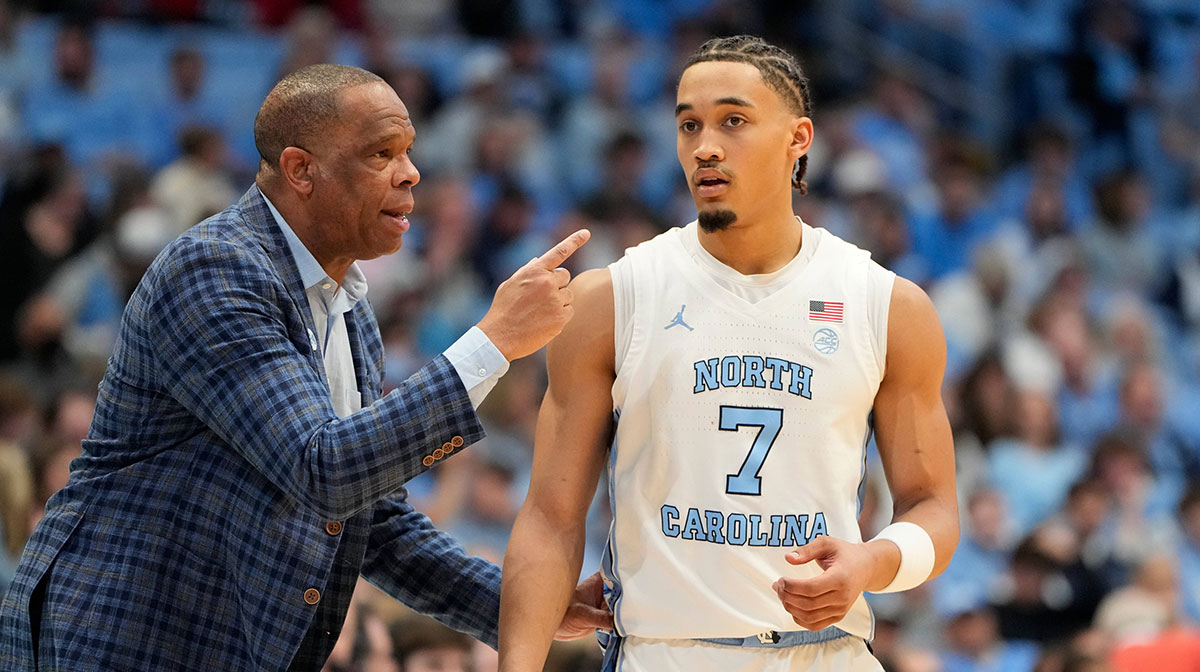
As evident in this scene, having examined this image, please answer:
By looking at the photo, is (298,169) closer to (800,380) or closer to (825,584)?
(800,380)

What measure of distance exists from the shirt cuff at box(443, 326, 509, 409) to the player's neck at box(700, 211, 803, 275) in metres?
0.71

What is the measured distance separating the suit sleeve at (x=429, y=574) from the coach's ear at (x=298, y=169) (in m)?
0.83

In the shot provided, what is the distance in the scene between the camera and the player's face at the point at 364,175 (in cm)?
326

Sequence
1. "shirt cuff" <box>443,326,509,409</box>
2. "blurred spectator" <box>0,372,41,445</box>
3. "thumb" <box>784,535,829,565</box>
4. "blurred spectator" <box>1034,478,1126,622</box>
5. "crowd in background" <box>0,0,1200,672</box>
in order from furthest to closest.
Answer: "blurred spectator" <box>1034,478,1126,622</box>
"crowd in background" <box>0,0,1200,672</box>
"blurred spectator" <box>0,372,41,445</box>
"shirt cuff" <box>443,326,509,409</box>
"thumb" <box>784,535,829,565</box>

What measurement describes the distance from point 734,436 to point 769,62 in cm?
88

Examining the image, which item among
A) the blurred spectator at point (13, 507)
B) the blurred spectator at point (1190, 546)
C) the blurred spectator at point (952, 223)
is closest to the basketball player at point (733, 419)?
the blurred spectator at point (13, 507)

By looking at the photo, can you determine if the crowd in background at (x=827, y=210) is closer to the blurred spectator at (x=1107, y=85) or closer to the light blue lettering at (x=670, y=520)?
the blurred spectator at (x=1107, y=85)

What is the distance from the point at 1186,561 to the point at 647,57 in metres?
5.03

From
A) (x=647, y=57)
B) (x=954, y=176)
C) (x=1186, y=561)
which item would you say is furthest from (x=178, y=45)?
(x=1186, y=561)

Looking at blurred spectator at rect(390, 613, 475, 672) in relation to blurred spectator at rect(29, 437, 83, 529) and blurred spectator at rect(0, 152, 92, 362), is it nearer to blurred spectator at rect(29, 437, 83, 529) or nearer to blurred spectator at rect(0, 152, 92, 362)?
blurred spectator at rect(29, 437, 83, 529)

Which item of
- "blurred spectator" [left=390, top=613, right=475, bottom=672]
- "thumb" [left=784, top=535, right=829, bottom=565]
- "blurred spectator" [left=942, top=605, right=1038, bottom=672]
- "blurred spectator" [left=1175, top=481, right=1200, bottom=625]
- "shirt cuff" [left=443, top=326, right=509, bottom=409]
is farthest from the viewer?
"blurred spectator" [left=1175, top=481, right=1200, bottom=625]

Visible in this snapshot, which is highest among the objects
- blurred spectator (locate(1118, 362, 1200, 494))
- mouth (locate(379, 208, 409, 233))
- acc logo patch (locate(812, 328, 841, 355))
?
blurred spectator (locate(1118, 362, 1200, 494))

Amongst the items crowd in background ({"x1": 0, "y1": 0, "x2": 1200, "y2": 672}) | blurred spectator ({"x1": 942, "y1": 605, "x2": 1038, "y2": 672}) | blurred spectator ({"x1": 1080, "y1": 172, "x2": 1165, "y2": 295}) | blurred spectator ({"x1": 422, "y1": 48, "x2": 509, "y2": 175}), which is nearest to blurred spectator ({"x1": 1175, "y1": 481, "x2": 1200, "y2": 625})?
crowd in background ({"x1": 0, "y1": 0, "x2": 1200, "y2": 672})

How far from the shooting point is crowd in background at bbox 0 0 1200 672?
7160 mm
